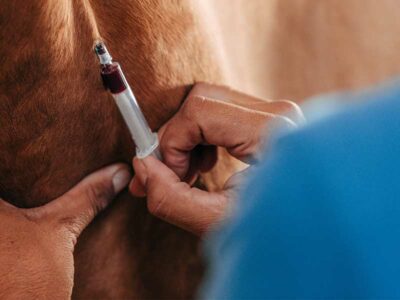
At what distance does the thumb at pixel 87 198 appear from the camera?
0.76m

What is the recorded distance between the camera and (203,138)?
0.79 m

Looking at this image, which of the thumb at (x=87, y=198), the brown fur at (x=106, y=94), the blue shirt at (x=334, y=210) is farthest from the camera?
the thumb at (x=87, y=198)

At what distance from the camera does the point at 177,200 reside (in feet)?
2.44

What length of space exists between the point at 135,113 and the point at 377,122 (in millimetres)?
389

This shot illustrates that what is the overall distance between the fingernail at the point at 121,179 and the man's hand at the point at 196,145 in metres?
0.02

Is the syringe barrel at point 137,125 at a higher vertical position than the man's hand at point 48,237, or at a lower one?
higher

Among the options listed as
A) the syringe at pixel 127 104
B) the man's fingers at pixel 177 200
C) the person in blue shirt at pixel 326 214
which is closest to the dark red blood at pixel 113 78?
the syringe at pixel 127 104

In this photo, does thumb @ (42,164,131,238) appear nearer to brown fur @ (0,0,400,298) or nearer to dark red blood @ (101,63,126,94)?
brown fur @ (0,0,400,298)

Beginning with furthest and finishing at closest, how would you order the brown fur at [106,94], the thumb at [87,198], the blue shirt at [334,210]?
the thumb at [87,198] → the brown fur at [106,94] → the blue shirt at [334,210]

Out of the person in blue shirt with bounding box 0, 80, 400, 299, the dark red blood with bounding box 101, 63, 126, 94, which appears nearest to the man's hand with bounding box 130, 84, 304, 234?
the dark red blood with bounding box 101, 63, 126, 94

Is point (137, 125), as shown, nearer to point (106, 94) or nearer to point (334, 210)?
point (106, 94)

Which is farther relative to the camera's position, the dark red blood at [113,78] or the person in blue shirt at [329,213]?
the dark red blood at [113,78]

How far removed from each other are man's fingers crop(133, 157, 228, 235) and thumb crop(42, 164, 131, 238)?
6 cm

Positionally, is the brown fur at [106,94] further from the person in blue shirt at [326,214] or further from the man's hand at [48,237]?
the person in blue shirt at [326,214]
